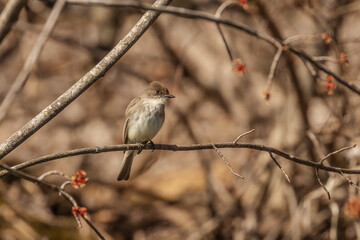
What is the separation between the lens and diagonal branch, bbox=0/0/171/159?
2.69 metres

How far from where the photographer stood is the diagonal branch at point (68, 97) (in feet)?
8.81

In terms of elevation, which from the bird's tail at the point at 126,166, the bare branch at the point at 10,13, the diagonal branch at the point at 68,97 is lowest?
the diagonal branch at the point at 68,97

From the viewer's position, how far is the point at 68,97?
273cm

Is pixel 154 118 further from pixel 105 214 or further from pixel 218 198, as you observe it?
A: pixel 105 214

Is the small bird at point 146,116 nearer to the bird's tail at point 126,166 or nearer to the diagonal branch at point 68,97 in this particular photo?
the bird's tail at point 126,166

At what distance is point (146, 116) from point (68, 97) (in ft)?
5.68

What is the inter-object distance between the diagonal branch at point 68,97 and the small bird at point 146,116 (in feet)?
5.25

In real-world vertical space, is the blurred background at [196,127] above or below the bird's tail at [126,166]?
above

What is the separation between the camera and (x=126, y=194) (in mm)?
6902

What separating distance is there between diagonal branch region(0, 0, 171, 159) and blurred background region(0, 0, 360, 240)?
2.03m

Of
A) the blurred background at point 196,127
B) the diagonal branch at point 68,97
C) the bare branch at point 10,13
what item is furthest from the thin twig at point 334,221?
the bare branch at point 10,13

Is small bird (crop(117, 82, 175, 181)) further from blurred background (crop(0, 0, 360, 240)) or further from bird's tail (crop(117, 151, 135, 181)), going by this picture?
blurred background (crop(0, 0, 360, 240))

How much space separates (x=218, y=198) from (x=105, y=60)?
373 cm

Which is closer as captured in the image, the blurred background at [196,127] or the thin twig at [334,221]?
the thin twig at [334,221]
